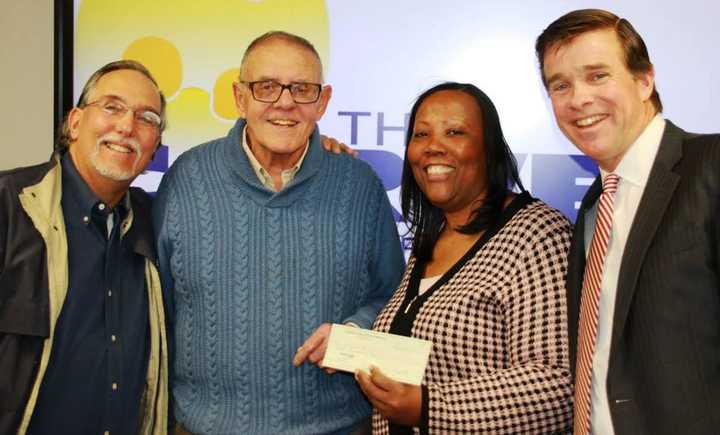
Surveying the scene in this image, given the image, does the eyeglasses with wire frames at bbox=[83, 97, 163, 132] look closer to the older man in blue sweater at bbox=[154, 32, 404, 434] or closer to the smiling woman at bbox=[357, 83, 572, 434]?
the older man in blue sweater at bbox=[154, 32, 404, 434]

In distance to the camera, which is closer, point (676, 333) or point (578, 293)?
point (676, 333)

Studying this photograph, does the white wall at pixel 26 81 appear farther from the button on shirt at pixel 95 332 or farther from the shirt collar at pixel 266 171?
the shirt collar at pixel 266 171

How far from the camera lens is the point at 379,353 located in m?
2.04

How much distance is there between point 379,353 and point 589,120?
0.93 metres

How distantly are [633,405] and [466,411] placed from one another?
493mm

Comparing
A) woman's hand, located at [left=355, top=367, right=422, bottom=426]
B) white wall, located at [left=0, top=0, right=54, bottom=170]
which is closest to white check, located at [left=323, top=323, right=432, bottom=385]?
woman's hand, located at [left=355, top=367, right=422, bottom=426]

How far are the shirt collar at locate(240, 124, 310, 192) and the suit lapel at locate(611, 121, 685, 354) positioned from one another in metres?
1.27

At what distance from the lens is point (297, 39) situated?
8.16 feet

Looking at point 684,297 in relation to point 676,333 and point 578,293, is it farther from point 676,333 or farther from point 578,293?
point 578,293

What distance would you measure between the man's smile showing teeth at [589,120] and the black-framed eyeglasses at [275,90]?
104 cm

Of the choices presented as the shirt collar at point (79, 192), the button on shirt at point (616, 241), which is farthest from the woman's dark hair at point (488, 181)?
the shirt collar at point (79, 192)

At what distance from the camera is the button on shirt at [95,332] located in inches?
87.5

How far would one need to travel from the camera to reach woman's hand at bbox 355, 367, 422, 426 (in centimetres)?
198

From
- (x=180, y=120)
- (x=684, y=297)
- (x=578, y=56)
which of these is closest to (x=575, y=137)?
(x=578, y=56)
